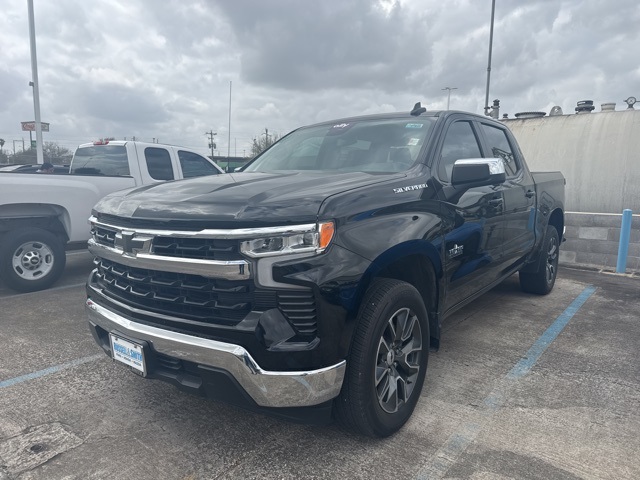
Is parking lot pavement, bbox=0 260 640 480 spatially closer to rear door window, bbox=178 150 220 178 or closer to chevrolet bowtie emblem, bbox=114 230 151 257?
chevrolet bowtie emblem, bbox=114 230 151 257

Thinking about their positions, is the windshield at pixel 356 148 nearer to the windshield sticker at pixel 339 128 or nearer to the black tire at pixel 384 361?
the windshield sticker at pixel 339 128

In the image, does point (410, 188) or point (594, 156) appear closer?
point (410, 188)

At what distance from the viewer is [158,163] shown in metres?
7.23

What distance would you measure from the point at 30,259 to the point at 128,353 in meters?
4.16

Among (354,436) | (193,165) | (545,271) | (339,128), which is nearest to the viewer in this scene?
(354,436)

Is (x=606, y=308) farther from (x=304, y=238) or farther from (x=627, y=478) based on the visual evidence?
(x=304, y=238)

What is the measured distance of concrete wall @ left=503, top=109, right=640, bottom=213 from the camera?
9.27 m

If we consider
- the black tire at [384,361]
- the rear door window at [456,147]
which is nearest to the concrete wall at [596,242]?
the rear door window at [456,147]

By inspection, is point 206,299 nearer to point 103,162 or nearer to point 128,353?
point 128,353

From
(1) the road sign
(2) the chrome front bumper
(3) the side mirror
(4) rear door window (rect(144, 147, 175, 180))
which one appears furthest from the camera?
(1) the road sign

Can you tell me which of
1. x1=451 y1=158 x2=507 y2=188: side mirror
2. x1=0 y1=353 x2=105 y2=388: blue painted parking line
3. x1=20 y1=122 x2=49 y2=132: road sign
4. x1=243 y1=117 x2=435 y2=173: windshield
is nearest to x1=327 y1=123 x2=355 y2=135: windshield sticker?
x1=243 y1=117 x2=435 y2=173: windshield

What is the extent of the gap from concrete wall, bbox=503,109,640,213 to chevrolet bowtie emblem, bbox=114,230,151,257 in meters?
9.71

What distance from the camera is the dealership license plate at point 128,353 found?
2.46m

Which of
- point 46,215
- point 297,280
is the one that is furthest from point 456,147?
point 46,215
